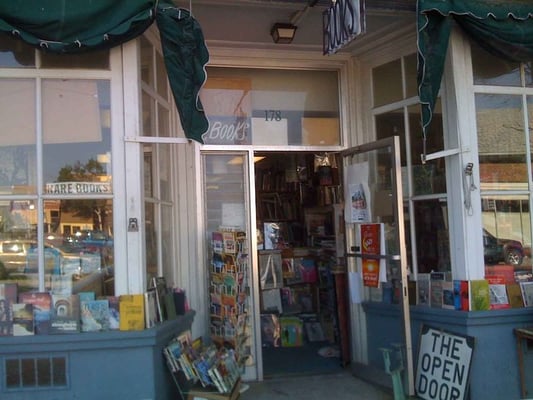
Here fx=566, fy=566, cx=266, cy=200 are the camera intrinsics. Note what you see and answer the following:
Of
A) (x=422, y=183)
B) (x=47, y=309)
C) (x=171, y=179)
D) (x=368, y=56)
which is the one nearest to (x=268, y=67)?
(x=368, y=56)

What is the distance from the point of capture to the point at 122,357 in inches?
163

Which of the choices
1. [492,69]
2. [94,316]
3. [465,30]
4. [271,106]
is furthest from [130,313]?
[492,69]

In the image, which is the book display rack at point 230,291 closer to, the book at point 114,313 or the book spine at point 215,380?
the book spine at point 215,380

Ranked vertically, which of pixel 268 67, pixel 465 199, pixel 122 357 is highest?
pixel 268 67

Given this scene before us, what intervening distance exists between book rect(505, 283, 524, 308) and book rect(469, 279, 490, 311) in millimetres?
284

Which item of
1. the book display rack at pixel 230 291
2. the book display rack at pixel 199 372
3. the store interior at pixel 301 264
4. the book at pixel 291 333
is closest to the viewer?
the book display rack at pixel 199 372

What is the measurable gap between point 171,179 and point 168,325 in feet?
4.87

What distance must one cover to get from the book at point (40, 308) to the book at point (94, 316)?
0.81 feet

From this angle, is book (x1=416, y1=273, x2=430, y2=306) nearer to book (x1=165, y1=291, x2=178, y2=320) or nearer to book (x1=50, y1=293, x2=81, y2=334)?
book (x1=165, y1=291, x2=178, y2=320)

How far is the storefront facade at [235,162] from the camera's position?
4250mm

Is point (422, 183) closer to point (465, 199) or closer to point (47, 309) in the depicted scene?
point (465, 199)

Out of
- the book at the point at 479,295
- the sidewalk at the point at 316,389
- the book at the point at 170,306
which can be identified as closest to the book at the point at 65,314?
the book at the point at 170,306

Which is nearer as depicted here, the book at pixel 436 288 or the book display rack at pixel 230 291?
the book at pixel 436 288

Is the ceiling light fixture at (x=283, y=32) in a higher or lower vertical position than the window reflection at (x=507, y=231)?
higher
